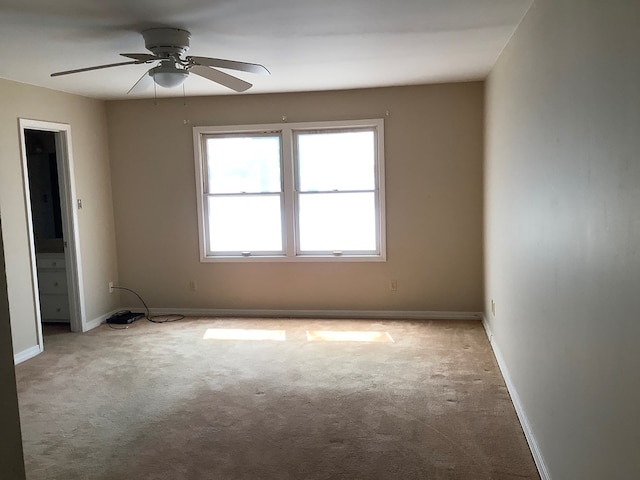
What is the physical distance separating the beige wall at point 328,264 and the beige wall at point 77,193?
0.63ft

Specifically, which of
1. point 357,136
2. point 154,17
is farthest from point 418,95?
point 154,17

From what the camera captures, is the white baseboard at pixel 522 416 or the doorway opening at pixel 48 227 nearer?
the white baseboard at pixel 522 416

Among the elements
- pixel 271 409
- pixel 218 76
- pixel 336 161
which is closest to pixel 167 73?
pixel 218 76

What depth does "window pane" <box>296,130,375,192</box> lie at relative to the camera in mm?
5719

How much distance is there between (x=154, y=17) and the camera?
310 cm

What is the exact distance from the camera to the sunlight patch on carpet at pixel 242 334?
5.16 metres

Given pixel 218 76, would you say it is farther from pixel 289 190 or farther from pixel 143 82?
pixel 289 190

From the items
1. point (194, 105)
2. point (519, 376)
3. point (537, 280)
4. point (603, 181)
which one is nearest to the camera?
point (603, 181)

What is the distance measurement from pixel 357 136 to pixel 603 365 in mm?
4297

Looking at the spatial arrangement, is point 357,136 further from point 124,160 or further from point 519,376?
A: point 519,376

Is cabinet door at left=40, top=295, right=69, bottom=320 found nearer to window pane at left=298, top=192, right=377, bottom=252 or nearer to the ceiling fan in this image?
window pane at left=298, top=192, right=377, bottom=252

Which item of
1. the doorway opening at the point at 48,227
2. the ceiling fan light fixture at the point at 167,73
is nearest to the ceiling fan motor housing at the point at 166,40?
the ceiling fan light fixture at the point at 167,73

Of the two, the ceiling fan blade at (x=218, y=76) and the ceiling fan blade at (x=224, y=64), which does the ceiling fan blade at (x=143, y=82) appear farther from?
the ceiling fan blade at (x=224, y=64)

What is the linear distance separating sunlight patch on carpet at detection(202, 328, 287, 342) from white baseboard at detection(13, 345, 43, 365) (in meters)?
1.49
